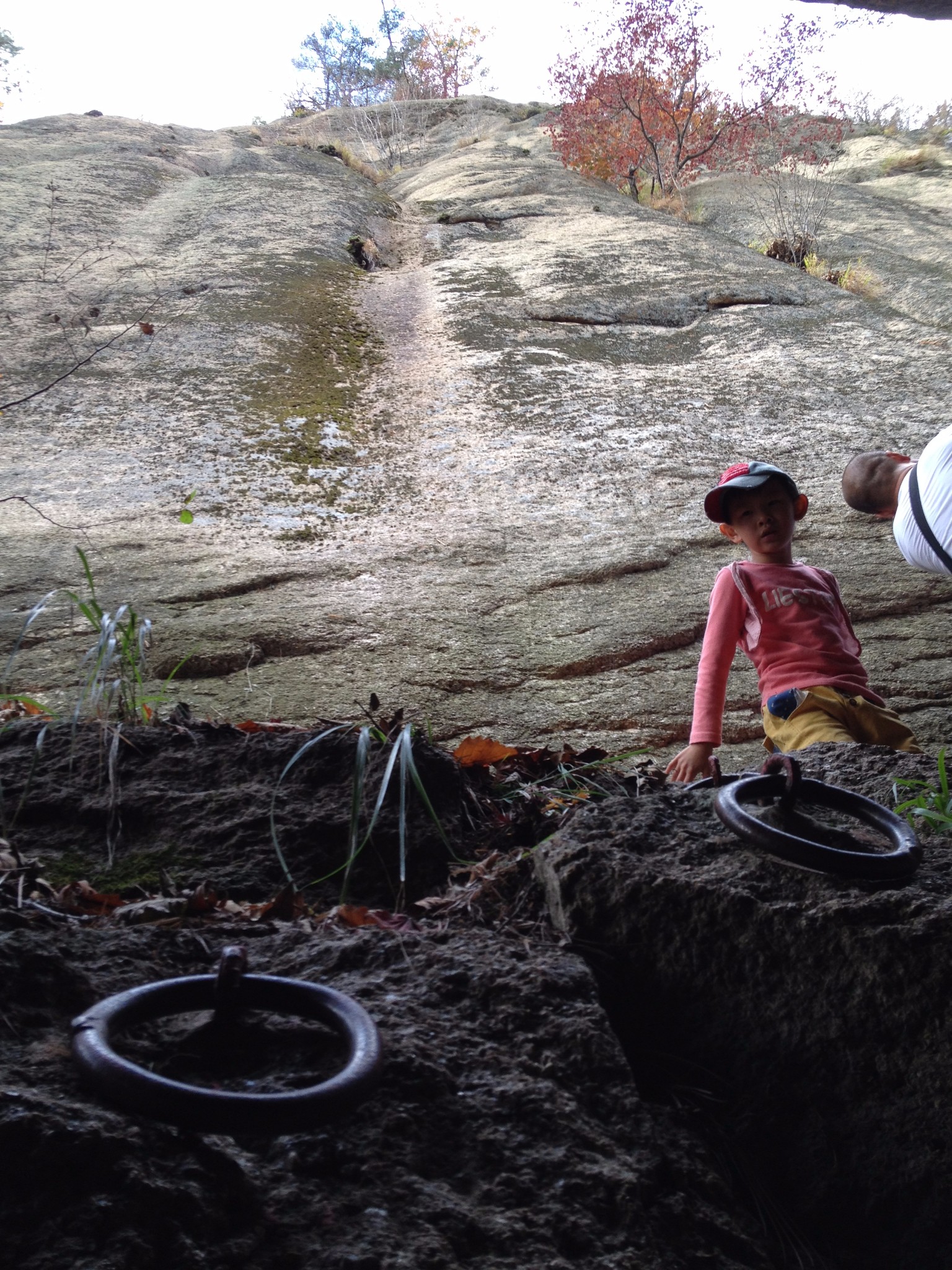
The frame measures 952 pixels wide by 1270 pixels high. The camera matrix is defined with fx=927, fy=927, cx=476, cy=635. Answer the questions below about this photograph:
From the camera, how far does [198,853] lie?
203 cm

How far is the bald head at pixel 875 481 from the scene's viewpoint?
3.70m

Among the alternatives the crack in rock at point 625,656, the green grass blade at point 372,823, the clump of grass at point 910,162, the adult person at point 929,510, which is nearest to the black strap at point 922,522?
the adult person at point 929,510

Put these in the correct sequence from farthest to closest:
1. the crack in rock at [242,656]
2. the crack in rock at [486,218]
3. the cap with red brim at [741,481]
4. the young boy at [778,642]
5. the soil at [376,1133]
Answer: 1. the crack in rock at [486,218]
2. the crack in rock at [242,656]
3. the cap with red brim at [741,481]
4. the young boy at [778,642]
5. the soil at [376,1133]

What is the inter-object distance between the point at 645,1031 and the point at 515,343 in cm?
A: 594

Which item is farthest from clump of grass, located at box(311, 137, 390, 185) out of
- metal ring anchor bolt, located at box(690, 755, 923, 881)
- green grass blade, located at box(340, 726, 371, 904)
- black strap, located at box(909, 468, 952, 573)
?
metal ring anchor bolt, located at box(690, 755, 923, 881)

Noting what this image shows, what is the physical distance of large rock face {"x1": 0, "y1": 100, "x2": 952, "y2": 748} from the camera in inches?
140

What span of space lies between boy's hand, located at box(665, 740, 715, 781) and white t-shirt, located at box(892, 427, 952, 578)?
928 mm

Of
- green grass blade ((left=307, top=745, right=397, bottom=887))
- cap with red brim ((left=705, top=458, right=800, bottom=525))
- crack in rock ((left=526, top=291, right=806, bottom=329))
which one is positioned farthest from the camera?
crack in rock ((left=526, top=291, right=806, bottom=329))

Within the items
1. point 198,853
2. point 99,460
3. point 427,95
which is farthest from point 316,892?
point 427,95

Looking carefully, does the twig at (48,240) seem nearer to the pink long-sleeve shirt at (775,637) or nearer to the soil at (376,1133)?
the pink long-sleeve shirt at (775,637)

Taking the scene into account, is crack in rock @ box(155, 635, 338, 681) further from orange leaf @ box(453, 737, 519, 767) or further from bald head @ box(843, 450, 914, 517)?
Answer: bald head @ box(843, 450, 914, 517)

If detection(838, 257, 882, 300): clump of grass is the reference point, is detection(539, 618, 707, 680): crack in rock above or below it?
below

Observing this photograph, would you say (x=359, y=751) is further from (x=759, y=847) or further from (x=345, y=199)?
(x=345, y=199)

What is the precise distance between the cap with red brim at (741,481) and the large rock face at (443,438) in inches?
24.6
